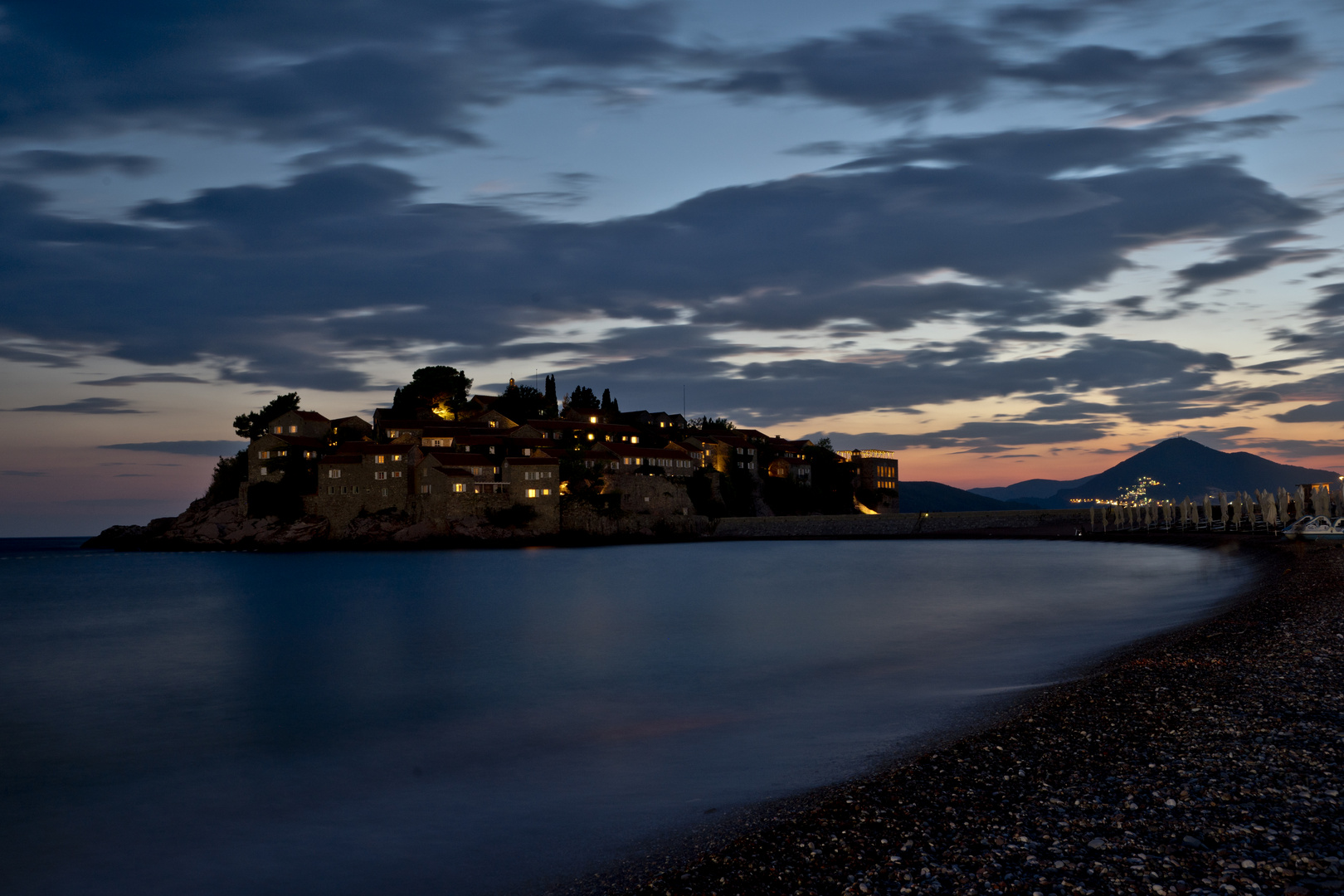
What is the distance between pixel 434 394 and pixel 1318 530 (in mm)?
97116

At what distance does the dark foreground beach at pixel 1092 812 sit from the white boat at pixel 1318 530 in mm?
40310

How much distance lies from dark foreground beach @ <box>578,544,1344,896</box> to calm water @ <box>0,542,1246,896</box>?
175 centimetres

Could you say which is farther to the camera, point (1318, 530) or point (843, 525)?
point (843, 525)

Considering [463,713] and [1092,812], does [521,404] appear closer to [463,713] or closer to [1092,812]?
[463,713]

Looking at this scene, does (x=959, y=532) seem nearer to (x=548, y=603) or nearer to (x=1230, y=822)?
(x=548, y=603)

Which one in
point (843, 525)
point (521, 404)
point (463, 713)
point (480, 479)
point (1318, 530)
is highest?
point (521, 404)

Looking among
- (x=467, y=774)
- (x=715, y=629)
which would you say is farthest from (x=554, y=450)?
(x=467, y=774)

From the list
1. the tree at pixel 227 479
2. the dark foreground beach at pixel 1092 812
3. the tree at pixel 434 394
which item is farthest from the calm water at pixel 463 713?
the tree at pixel 434 394

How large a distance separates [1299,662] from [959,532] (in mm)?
89411

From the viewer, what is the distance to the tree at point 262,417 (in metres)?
102

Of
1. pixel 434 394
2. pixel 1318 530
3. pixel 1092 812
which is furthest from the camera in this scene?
→ pixel 434 394

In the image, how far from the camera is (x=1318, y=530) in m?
44.5

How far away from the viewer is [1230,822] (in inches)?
261

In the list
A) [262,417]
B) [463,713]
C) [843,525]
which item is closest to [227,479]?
[262,417]
